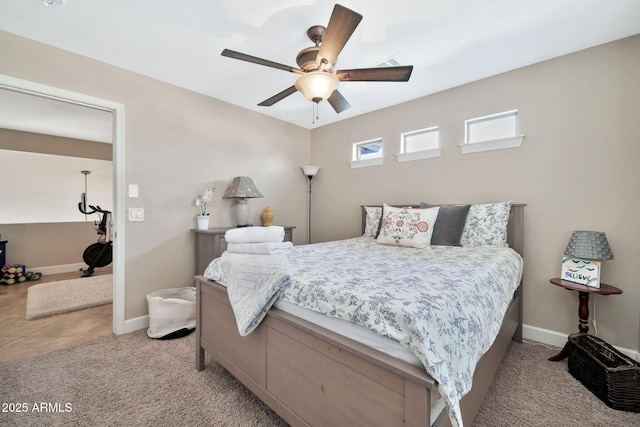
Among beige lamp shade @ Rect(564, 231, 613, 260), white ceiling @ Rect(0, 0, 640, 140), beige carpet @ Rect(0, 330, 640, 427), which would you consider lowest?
beige carpet @ Rect(0, 330, 640, 427)

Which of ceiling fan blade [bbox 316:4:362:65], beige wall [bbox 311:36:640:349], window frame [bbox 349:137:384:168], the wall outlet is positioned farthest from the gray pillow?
the wall outlet

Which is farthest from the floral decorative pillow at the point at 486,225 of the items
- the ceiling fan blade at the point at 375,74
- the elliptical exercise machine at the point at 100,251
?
the elliptical exercise machine at the point at 100,251

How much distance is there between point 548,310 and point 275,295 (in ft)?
8.29

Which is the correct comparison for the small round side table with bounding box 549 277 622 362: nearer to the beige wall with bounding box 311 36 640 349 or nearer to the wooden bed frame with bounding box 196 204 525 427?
the beige wall with bounding box 311 36 640 349

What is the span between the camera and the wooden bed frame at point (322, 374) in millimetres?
879

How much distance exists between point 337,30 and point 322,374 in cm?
175

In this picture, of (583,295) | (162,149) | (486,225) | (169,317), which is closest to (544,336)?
(583,295)

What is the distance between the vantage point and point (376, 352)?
96 centimetres

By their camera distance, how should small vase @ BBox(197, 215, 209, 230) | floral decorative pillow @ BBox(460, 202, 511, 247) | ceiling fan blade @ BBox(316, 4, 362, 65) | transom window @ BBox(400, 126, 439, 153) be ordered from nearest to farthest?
1. ceiling fan blade @ BBox(316, 4, 362, 65)
2. floral decorative pillow @ BBox(460, 202, 511, 247)
3. small vase @ BBox(197, 215, 209, 230)
4. transom window @ BBox(400, 126, 439, 153)

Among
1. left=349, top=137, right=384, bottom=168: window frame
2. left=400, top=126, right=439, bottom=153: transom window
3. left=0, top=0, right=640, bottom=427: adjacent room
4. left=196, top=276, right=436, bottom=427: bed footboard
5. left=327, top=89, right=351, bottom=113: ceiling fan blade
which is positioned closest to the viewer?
left=196, top=276, right=436, bottom=427: bed footboard

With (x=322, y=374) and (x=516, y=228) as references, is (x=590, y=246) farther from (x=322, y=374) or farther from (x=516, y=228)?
(x=322, y=374)

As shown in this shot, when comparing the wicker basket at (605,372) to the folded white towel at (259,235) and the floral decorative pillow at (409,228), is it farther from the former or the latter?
the folded white towel at (259,235)

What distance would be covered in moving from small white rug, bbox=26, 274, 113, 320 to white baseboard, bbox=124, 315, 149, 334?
112 centimetres

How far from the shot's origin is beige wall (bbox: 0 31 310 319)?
226cm
